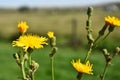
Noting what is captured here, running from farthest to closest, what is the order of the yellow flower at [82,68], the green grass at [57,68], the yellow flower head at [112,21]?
1. the green grass at [57,68]
2. the yellow flower head at [112,21]
3. the yellow flower at [82,68]

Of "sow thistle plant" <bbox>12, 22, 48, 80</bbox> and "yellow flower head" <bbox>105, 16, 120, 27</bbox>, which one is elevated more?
"yellow flower head" <bbox>105, 16, 120, 27</bbox>

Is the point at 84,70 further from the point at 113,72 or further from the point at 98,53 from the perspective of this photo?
the point at 98,53

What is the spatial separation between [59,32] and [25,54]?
2311 centimetres

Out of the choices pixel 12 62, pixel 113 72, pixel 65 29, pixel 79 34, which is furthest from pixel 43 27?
pixel 113 72

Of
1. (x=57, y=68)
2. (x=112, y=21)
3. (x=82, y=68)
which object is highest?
(x=112, y=21)

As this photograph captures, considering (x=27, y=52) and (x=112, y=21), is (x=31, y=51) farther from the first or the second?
(x=112, y=21)

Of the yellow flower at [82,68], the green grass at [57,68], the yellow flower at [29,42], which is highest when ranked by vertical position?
the yellow flower at [29,42]

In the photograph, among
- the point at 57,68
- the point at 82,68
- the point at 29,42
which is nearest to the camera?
the point at 82,68

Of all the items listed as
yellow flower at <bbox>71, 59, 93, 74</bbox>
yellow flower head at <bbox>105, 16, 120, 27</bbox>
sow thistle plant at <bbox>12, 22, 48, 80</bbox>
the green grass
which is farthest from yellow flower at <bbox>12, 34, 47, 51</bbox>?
the green grass

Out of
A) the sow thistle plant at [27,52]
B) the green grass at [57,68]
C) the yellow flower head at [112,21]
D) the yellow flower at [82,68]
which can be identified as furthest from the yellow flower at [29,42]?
the green grass at [57,68]

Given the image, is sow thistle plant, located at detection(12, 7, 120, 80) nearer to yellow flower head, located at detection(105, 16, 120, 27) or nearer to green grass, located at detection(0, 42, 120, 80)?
yellow flower head, located at detection(105, 16, 120, 27)

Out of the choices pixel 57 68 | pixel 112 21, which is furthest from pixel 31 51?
pixel 57 68

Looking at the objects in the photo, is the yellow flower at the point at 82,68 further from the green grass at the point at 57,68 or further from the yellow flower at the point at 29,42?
the green grass at the point at 57,68

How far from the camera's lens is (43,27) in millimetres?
26938
